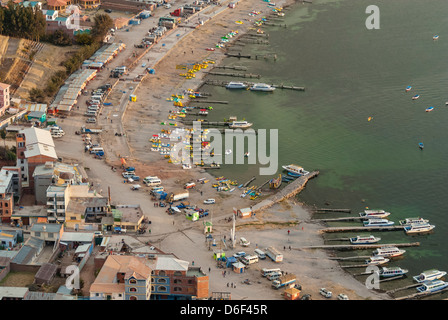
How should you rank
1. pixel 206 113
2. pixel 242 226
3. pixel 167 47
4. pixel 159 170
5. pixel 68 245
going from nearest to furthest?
pixel 68 245 → pixel 242 226 → pixel 159 170 → pixel 206 113 → pixel 167 47

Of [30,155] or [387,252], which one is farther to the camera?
[30,155]

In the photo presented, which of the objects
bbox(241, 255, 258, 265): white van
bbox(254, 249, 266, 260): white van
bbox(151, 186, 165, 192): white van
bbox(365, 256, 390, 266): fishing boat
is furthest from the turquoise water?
bbox(241, 255, 258, 265): white van

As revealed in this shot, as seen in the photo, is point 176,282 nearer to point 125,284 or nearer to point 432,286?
point 125,284

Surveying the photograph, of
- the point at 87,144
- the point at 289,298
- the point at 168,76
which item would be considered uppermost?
the point at 168,76

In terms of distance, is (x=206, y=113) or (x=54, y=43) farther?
(x=54, y=43)

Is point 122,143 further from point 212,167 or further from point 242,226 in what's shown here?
point 242,226

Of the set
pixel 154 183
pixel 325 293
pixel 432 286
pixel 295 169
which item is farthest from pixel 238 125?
pixel 432 286

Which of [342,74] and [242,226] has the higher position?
[342,74]

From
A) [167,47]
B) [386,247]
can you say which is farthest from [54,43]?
[386,247]
